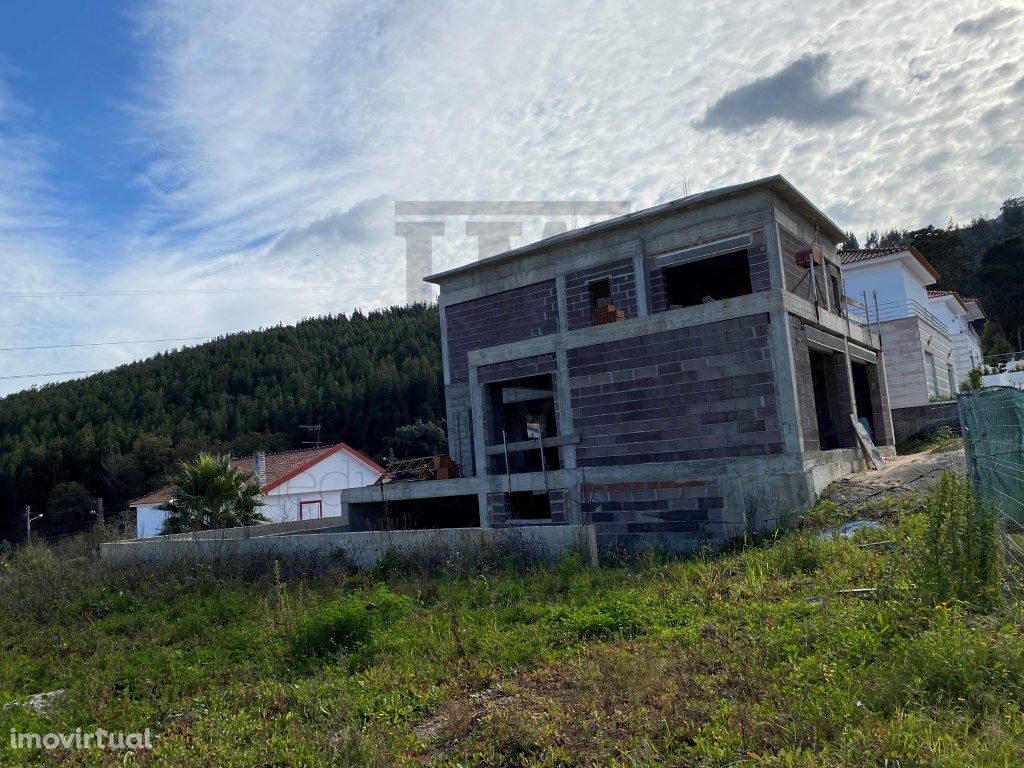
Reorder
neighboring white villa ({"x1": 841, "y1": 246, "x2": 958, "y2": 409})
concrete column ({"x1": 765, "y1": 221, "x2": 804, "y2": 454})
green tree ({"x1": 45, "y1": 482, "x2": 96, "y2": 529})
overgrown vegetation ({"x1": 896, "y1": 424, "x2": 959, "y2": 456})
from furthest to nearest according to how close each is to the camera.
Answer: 1. green tree ({"x1": 45, "y1": 482, "x2": 96, "y2": 529})
2. neighboring white villa ({"x1": 841, "y1": 246, "x2": 958, "y2": 409})
3. overgrown vegetation ({"x1": 896, "y1": 424, "x2": 959, "y2": 456})
4. concrete column ({"x1": 765, "y1": 221, "x2": 804, "y2": 454})

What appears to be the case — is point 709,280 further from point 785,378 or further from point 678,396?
point 785,378

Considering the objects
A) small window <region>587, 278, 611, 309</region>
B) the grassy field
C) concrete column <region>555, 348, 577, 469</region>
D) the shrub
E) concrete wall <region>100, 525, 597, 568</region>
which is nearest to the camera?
the grassy field

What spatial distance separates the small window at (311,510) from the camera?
127 ft

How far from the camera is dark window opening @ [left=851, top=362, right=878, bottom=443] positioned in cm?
2048

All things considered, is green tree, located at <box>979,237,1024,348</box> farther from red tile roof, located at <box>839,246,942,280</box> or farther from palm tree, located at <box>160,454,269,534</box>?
palm tree, located at <box>160,454,269,534</box>

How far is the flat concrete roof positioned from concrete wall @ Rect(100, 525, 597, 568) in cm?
798

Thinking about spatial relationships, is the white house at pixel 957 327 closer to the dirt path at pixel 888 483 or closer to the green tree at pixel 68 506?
the dirt path at pixel 888 483

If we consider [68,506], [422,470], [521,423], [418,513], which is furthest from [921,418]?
[68,506]

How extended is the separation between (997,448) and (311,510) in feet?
115

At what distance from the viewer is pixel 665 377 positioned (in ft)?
48.8

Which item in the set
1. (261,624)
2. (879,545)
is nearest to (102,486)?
(261,624)

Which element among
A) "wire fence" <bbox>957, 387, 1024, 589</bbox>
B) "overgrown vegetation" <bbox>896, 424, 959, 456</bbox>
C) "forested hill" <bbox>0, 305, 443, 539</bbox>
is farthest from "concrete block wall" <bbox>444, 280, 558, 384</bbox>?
"forested hill" <bbox>0, 305, 443, 539</bbox>

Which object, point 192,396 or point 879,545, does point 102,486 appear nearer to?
point 192,396

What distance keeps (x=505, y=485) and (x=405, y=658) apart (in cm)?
906
